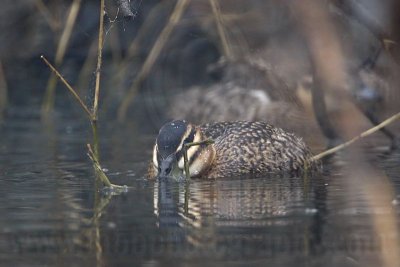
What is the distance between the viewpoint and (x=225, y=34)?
11.8 m

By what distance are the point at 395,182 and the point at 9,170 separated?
9.57 feet

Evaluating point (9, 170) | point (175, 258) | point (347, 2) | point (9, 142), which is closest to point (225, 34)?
point (9, 142)

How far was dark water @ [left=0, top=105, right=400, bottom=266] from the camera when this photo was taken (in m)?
5.46

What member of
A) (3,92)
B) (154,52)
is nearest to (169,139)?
(154,52)

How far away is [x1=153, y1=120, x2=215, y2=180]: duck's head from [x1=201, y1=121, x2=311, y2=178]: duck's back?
0.44 ft

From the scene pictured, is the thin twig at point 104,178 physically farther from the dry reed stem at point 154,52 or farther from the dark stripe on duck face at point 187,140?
the dry reed stem at point 154,52

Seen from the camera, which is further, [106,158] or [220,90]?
[220,90]

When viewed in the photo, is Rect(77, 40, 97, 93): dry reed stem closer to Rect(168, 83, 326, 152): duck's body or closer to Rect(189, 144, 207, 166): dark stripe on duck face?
Rect(168, 83, 326, 152): duck's body

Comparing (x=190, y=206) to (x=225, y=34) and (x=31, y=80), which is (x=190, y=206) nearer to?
(x=225, y=34)

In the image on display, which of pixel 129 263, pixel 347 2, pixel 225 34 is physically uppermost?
pixel 225 34

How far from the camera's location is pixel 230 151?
9.12 meters

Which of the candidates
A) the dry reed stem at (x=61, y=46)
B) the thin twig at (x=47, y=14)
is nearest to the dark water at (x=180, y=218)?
the dry reed stem at (x=61, y=46)

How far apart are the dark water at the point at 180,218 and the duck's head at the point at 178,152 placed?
12 cm

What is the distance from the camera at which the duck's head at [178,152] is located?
8.23 m
